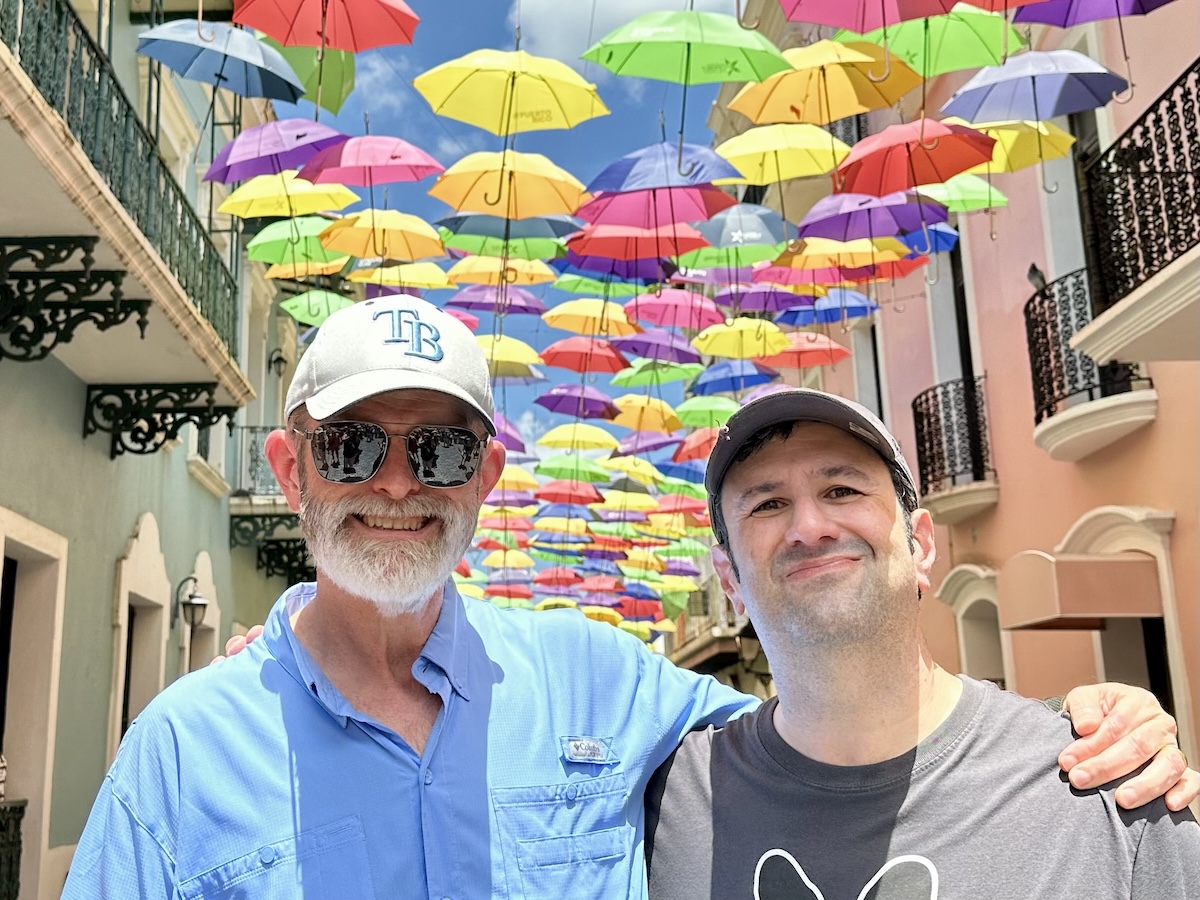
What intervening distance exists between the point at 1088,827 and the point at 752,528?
2.69ft

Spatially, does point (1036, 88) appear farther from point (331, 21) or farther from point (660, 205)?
point (331, 21)

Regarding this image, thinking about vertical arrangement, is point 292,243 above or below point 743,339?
above

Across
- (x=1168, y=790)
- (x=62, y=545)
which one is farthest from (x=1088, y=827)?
(x=62, y=545)

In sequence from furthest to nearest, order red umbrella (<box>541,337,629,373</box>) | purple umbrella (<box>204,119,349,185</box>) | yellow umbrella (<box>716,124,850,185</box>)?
red umbrella (<box>541,337,629,373</box>) → yellow umbrella (<box>716,124,850,185</box>) → purple umbrella (<box>204,119,349,185</box>)

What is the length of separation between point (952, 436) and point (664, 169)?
8.84m

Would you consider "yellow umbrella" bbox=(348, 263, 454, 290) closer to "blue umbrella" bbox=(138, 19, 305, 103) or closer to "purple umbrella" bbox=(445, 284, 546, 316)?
"purple umbrella" bbox=(445, 284, 546, 316)

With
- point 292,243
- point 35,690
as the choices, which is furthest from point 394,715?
point 35,690

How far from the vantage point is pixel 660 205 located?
9.29 meters

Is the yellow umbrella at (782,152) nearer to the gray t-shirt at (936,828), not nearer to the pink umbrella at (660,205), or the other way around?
the pink umbrella at (660,205)

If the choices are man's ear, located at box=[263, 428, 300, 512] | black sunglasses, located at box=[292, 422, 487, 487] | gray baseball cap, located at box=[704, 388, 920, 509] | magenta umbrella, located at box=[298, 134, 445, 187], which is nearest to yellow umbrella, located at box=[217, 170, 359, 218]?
magenta umbrella, located at box=[298, 134, 445, 187]

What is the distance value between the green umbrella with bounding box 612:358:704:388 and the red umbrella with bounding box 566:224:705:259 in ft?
Result: 11.9

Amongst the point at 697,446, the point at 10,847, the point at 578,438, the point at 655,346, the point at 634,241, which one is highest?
the point at 578,438

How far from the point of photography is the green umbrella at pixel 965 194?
1028 cm

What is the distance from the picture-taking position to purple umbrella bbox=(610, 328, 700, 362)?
42.1 ft
